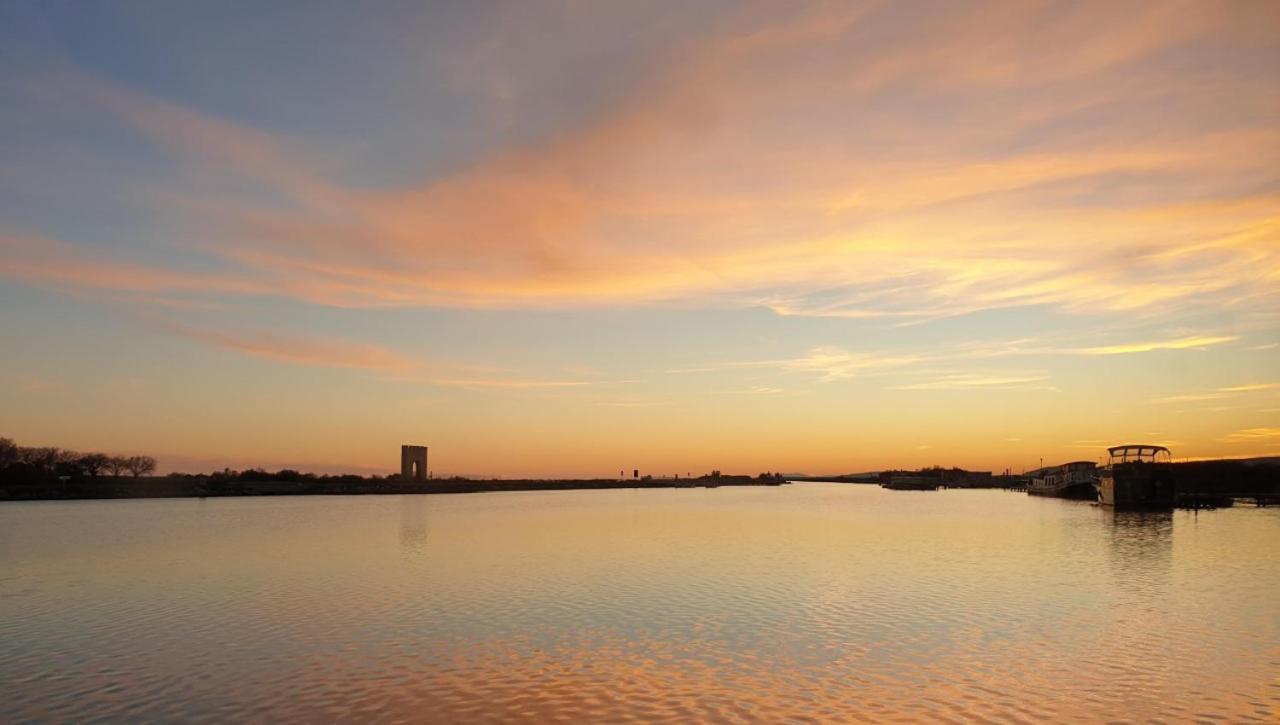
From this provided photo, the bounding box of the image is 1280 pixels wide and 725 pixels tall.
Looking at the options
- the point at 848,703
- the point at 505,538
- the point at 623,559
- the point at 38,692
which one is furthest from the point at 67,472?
the point at 848,703

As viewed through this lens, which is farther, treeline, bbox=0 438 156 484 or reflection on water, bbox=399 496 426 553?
treeline, bbox=0 438 156 484

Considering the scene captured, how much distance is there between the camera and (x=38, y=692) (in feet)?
58.9

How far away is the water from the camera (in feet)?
56.1

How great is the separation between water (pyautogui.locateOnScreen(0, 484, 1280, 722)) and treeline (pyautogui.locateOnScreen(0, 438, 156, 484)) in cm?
11563

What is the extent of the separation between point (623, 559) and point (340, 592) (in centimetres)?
1588

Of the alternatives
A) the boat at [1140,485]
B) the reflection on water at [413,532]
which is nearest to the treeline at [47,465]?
the reflection on water at [413,532]

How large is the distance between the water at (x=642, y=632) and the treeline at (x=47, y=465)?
379 feet

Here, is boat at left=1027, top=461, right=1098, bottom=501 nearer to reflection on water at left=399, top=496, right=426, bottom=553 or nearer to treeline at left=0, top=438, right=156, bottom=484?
reflection on water at left=399, top=496, right=426, bottom=553

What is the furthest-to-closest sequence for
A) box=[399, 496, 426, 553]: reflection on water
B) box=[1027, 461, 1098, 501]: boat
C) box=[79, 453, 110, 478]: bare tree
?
box=[79, 453, 110, 478]: bare tree < box=[1027, 461, 1098, 501]: boat < box=[399, 496, 426, 553]: reflection on water

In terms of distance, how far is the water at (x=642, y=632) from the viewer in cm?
1711

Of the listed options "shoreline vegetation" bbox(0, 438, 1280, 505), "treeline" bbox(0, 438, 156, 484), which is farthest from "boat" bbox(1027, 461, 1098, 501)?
"treeline" bbox(0, 438, 156, 484)

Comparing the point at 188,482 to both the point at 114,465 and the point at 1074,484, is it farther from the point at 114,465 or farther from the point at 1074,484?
the point at 1074,484

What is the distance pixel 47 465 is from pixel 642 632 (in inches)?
7625

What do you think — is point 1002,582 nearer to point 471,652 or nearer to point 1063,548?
point 1063,548
